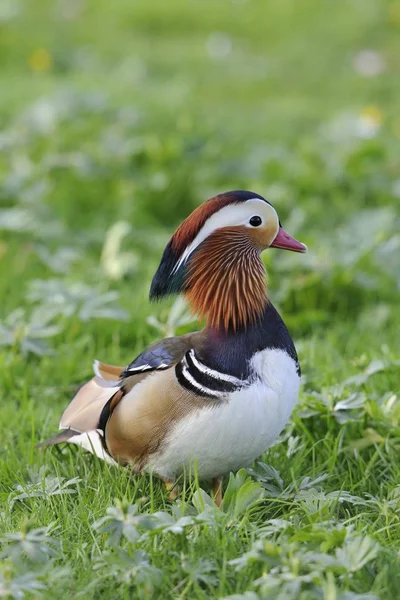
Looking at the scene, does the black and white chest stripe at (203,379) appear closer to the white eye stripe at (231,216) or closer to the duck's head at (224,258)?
the duck's head at (224,258)

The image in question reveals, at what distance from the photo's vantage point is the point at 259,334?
8.39 feet

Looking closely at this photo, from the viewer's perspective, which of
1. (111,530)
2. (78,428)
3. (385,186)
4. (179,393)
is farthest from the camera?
(385,186)

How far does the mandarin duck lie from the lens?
8.07 feet

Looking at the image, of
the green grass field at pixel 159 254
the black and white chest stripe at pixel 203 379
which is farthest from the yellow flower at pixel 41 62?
the black and white chest stripe at pixel 203 379

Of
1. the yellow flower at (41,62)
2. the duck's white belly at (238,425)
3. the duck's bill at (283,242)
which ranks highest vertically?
the yellow flower at (41,62)

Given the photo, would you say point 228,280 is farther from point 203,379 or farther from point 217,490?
point 217,490

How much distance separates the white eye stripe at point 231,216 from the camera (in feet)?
8.31

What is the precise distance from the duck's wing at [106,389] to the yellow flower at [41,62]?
5.76 metres

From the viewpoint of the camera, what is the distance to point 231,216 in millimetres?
2541

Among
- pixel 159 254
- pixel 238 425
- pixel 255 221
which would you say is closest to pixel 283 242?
pixel 255 221

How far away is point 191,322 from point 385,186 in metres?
2.30

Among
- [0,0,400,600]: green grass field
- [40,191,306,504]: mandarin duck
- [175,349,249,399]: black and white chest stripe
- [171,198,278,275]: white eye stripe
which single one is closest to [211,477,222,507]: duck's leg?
[40,191,306,504]: mandarin duck

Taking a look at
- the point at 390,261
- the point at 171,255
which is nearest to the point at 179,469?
the point at 171,255

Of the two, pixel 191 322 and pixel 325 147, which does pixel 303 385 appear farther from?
pixel 325 147
